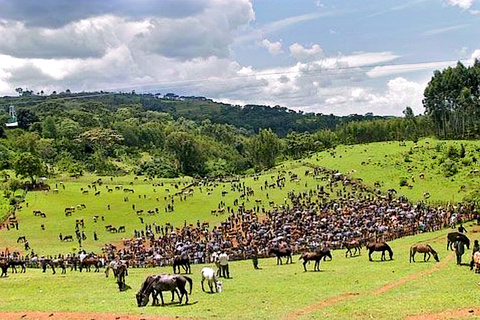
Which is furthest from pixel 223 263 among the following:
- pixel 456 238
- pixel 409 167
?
pixel 409 167

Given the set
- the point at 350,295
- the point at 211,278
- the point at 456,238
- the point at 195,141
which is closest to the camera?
the point at 350,295

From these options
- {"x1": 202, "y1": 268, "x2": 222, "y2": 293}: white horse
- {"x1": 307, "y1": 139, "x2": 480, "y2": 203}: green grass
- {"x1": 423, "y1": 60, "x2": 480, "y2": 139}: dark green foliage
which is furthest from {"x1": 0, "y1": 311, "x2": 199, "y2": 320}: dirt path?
{"x1": 423, "y1": 60, "x2": 480, "y2": 139}: dark green foliage

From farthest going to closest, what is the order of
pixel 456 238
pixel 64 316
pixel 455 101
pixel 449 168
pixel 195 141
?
pixel 195 141
pixel 455 101
pixel 449 168
pixel 456 238
pixel 64 316

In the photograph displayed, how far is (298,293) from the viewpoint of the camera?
24797mm

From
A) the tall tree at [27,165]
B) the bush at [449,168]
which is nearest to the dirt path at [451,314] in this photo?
the bush at [449,168]

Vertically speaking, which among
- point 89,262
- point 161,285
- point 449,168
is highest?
point 449,168

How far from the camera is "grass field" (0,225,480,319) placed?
2081cm

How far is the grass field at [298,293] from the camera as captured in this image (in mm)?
20812

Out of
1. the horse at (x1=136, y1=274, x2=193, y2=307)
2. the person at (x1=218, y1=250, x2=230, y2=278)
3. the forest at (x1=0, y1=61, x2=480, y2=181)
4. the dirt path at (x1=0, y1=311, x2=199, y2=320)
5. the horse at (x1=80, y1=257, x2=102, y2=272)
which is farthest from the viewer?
the forest at (x1=0, y1=61, x2=480, y2=181)

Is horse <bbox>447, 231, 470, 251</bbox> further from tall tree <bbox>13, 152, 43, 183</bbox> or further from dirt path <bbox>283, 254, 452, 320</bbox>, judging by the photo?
tall tree <bbox>13, 152, 43, 183</bbox>

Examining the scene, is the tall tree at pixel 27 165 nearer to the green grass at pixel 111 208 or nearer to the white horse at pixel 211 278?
the green grass at pixel 111 208

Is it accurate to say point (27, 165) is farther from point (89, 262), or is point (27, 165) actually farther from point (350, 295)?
point (350, 295)

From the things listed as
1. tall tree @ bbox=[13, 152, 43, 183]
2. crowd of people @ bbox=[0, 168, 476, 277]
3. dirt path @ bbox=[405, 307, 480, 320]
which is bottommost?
crowd of people @ bbox=[0, 168, 476, 277]

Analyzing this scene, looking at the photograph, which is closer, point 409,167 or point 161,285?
point 161,285
